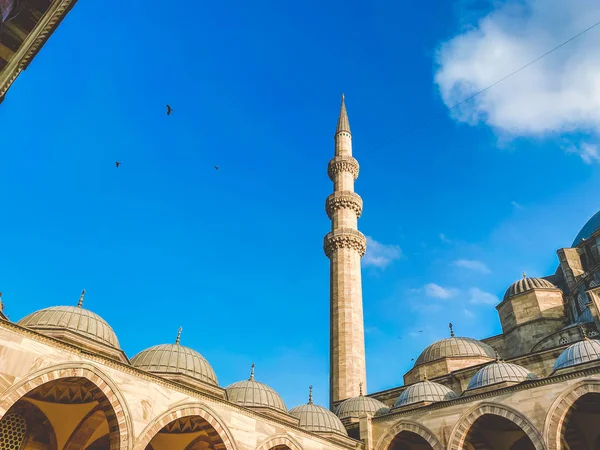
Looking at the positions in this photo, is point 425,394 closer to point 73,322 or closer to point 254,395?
point 254,395

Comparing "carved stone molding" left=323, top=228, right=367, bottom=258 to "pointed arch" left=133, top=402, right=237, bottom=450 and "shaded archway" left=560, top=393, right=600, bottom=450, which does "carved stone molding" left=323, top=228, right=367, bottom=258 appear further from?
"pointed arch" left=133, top=402, right=237, bottom=450

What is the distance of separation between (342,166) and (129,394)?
2239cm

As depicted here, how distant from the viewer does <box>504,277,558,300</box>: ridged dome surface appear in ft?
81.6

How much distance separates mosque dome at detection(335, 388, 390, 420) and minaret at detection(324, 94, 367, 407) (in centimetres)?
227

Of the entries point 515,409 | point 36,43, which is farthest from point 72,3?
point 515,409

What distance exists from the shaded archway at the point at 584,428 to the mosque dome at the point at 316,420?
7.30 m

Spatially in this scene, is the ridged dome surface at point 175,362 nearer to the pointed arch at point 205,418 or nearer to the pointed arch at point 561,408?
the pointed arch at point 205,418

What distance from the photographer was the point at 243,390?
1728 centimetres

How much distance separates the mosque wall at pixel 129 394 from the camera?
10.1m

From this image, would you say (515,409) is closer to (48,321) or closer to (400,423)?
(400,423)

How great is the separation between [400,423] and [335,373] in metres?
7.76

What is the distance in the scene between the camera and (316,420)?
56.6 ft

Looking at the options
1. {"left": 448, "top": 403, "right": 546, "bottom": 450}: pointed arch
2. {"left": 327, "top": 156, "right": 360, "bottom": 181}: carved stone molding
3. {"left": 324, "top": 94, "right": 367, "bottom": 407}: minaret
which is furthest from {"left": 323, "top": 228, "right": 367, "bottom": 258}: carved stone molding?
{"left": 448, "top": 403, "right": 546, "bottom": 450}: pointed arch

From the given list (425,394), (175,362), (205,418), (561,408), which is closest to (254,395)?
(175,362)
